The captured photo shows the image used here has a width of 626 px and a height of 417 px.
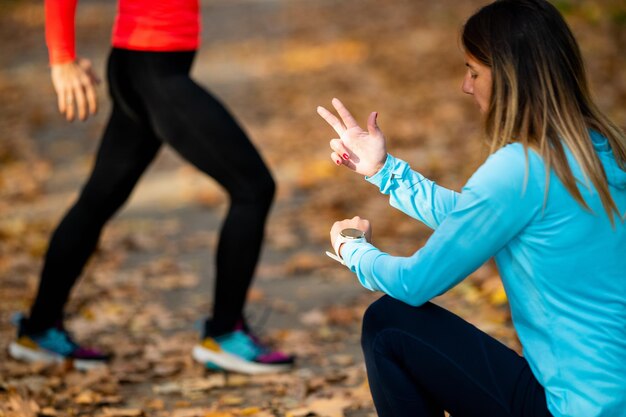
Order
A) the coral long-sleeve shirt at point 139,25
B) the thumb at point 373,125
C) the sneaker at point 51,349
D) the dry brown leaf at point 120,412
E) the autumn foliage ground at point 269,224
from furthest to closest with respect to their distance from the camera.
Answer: the sneaker at point 51,349 < the autumn foliage ground at point 269,224 < the coral long-sleeve shirt at point 139,25 < the dry brown leaf at point 120,412 < the thumb at point 373,125

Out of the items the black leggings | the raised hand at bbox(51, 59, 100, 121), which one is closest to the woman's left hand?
the black leggings

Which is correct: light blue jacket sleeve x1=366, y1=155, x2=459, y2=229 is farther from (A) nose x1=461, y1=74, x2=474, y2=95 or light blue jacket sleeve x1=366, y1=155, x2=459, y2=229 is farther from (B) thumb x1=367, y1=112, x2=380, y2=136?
(A) nose x1=461, y1=74, x2=474, y2=95

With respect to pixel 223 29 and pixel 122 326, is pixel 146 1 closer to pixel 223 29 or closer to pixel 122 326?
pixel 122 326

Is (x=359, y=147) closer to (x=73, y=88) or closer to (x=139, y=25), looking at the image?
(x=139, y=25)

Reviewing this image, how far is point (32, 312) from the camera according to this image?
12.8 feet

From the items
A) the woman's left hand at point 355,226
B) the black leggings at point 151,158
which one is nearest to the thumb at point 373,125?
the woman's left hand at point 355,226

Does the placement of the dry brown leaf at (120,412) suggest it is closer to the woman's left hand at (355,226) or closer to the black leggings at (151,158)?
the black leggings at (151,158)

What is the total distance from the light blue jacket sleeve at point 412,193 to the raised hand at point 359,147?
28 mm

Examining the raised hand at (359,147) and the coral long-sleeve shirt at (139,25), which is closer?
the raised hand at (359,147)

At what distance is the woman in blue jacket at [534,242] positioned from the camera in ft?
7.10

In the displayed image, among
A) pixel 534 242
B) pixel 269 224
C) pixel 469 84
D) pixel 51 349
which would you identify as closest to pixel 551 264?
pixel 534 242

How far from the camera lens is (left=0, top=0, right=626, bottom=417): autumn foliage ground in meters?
3.71

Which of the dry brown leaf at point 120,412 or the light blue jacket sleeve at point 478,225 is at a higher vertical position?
the light blue jacket sleeve at point 478,225

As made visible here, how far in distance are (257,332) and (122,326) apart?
701 millimetres
